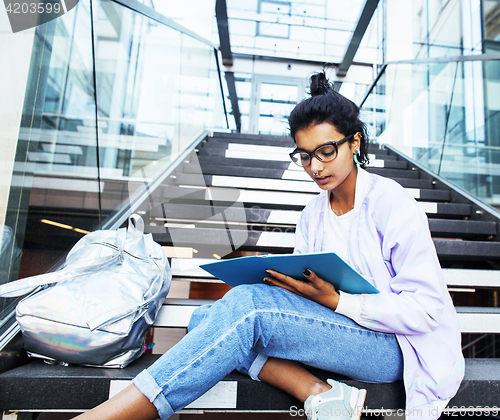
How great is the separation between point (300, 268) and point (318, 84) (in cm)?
69

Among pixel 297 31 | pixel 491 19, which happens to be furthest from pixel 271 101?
pixel 491 19

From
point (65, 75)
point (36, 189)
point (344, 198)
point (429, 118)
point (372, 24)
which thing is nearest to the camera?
point (344, 198)

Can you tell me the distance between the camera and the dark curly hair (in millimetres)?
1207

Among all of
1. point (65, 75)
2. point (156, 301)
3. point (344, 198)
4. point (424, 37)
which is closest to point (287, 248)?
point (344, 198)

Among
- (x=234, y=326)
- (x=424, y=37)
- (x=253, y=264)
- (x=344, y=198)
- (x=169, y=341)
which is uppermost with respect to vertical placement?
(x=424, y=37)

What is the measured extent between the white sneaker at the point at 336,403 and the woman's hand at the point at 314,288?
218 millimetres

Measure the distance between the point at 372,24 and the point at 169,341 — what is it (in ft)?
24.6

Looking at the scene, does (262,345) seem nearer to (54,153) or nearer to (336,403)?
(336,403)

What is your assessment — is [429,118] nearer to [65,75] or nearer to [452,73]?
[452,73]

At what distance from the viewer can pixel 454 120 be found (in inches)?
128

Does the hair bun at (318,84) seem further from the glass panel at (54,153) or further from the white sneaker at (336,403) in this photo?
the glass panel at (54,153)

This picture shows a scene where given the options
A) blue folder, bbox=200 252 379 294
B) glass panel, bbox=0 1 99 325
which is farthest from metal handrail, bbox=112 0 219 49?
blue folder, bbox=200 252 379 294

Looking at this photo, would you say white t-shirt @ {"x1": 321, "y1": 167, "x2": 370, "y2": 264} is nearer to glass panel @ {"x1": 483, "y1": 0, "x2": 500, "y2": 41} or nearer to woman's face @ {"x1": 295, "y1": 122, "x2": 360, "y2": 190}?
woman's face @ {"x1": 295, "y1": 122, "x2": 360, "y2": 190}

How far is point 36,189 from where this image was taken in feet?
4.87
